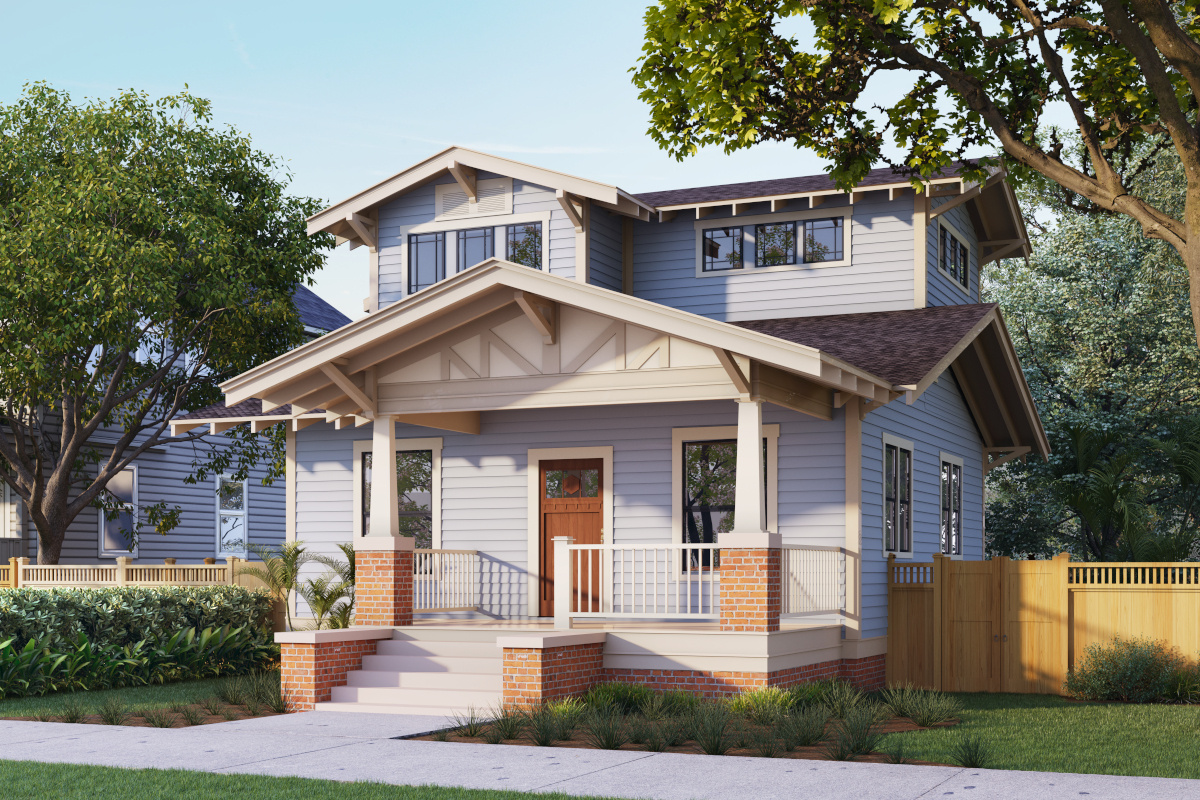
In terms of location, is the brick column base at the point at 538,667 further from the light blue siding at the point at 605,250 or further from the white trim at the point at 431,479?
the light blue siding at the point at 605,250

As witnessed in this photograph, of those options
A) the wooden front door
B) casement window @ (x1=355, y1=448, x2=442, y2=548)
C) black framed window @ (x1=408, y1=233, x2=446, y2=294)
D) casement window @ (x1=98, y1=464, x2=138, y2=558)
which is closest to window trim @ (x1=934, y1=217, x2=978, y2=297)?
the wooden front door

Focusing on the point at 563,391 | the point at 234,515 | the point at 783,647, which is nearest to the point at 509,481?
the point at 563,391

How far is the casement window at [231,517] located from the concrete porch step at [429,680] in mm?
15756

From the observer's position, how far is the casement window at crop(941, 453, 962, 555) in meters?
20.3

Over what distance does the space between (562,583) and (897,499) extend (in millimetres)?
5625

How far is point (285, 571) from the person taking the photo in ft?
63.1

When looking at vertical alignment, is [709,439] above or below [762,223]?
below

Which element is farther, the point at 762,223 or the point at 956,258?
the point at 956,258

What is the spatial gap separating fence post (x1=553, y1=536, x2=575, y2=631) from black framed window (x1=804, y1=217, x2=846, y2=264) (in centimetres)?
669

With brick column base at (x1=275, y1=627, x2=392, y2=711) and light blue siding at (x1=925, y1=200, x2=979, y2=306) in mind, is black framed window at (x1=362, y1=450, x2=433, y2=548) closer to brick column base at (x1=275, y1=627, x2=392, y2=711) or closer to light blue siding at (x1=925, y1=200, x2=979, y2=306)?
brick column base at (x1=275, y1=627, x2=392, y2=711)

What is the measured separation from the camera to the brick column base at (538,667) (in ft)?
42.5

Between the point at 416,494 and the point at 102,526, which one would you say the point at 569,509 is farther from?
the point at 102,526

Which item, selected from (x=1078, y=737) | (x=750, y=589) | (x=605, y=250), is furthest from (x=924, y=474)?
(x=1078, y=737)

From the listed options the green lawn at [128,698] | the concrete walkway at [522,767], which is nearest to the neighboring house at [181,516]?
the green lawn at [128,698]
